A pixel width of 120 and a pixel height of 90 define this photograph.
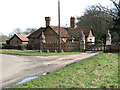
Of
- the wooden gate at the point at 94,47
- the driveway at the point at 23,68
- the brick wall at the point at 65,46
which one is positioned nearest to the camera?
the driveway at the point at 23,68

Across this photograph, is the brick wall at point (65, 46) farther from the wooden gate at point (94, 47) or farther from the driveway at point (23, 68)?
Result: the driveway at point (23, 68)

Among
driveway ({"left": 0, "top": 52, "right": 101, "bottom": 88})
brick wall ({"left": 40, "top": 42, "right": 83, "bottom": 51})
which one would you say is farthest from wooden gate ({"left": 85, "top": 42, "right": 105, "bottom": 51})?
driveway ({"left": 0, "top": 52, "right": 101, "bottom": 88})

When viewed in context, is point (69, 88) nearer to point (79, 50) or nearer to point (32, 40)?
point (79, 50)

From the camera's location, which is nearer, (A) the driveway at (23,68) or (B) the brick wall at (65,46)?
(A) the driveway at (23,68)

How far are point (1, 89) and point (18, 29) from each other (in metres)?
94.3

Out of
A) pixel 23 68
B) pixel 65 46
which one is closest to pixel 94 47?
pixel 65 46

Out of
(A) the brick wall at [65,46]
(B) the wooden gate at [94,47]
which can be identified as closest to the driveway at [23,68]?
(B) the wooden gate at [94,47]

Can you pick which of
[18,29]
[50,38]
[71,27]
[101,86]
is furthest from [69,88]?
[18,29]

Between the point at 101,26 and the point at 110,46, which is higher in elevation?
the point at 101,26

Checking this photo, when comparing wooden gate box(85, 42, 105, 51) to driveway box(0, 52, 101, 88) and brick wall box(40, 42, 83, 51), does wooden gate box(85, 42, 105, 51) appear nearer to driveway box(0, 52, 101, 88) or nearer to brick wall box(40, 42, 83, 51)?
brick wall box(40, 42, 83, 51)

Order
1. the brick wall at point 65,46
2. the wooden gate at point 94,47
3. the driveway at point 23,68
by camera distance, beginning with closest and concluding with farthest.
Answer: the driveway at point 23,68
the wooden gate at point 94,47
the brick wall at point 65,46

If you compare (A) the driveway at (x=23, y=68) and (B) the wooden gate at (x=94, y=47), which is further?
(B) the wooden gate at (x=94, y=47)

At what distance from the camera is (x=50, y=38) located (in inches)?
1328

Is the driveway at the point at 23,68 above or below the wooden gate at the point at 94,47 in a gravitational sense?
below
